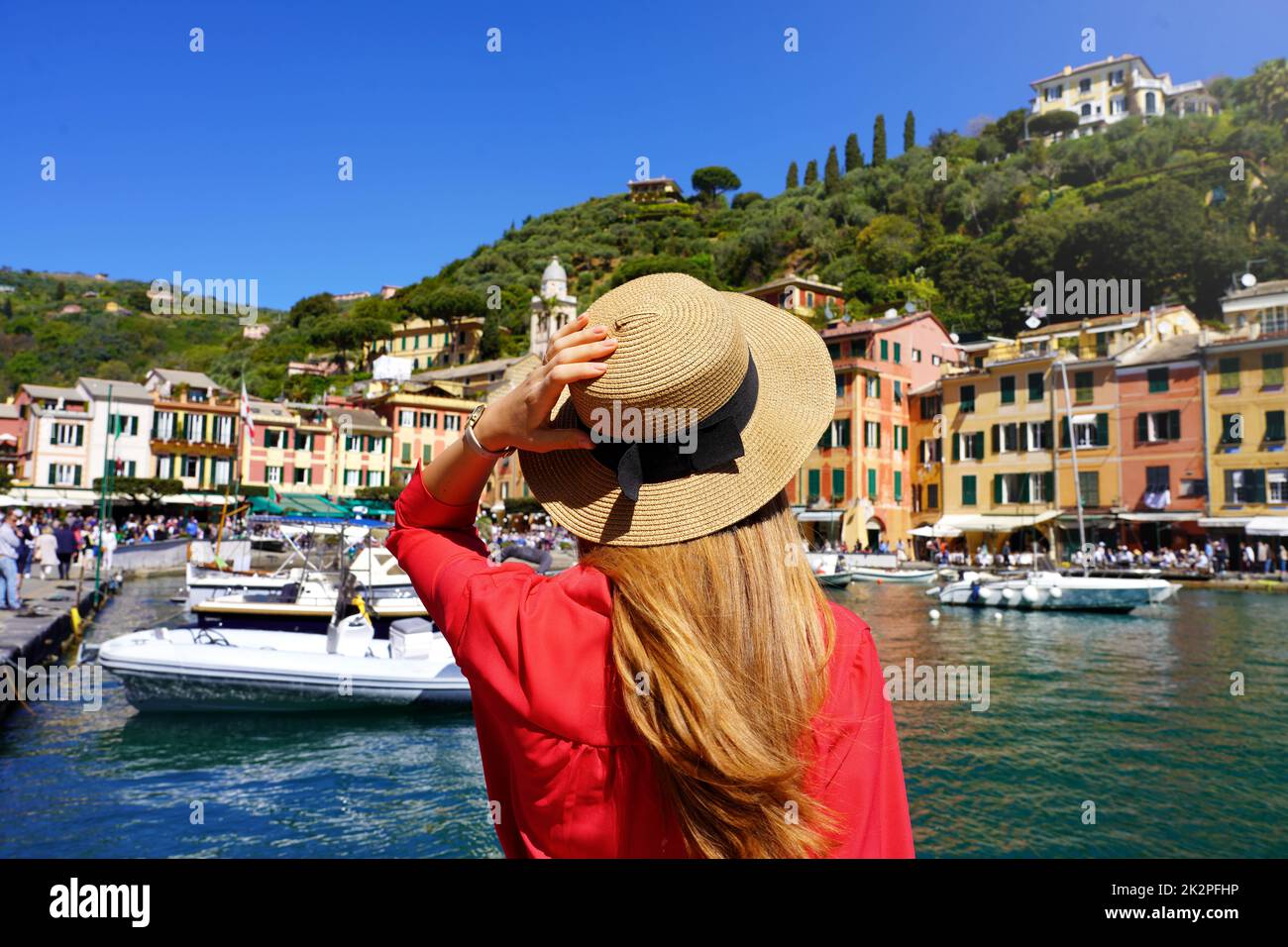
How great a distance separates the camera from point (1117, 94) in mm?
96938

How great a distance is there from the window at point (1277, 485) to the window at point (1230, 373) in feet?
11.5

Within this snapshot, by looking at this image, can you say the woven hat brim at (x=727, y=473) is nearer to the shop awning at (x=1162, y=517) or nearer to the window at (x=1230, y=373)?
the shop awning at (x=1162, y=517)

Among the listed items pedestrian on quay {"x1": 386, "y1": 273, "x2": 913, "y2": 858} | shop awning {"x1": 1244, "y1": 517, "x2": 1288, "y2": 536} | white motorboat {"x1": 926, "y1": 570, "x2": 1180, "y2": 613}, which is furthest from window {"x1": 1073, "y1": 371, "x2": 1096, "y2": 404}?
pedestrian on quay {"x1": 386, "y1": 273, "x2": 913, "y2": 858}

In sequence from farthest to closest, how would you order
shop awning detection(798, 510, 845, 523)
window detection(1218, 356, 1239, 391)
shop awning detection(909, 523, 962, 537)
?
shop awning detection(798, 510, 845, 523) → shop awning detection(909, 523, 962, 537) → window detection(1218, 356, 1239, 391)

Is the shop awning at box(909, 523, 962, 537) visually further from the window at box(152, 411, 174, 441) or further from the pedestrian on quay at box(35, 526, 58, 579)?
the window at box(152, 411, 174, 441)

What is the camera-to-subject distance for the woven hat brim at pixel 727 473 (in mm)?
1179

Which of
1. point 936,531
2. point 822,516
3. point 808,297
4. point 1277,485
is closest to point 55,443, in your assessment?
point 822,516

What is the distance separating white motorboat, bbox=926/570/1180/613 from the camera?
2303cm

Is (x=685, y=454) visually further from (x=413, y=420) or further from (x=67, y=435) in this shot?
(x=413, y=420)

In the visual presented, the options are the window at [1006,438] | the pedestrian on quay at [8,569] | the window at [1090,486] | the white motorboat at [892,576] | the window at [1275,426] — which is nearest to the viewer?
the pedestrian on quay at [8,569]

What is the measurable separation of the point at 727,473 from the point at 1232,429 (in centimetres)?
3980

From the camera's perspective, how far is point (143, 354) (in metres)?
93.9

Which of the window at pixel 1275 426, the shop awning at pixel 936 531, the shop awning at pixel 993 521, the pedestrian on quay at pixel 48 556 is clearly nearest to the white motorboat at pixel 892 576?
the shop awning at pixel 936 531

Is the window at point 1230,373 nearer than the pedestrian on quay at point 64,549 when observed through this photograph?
No
